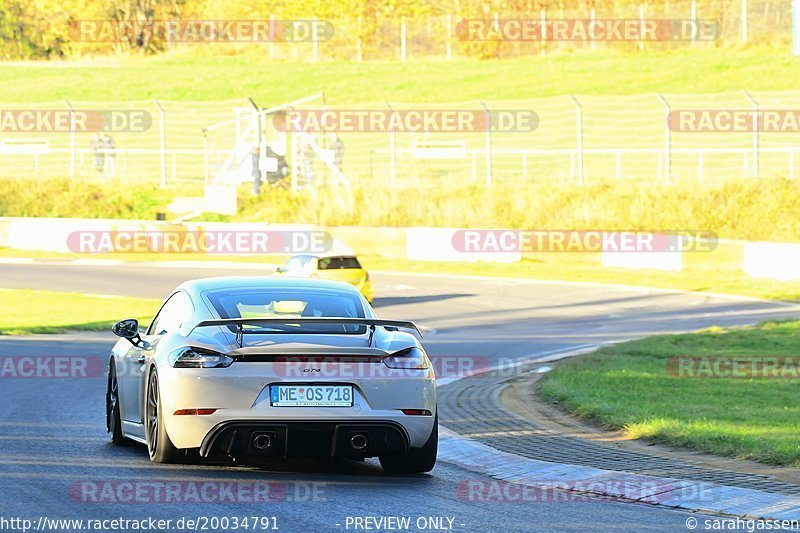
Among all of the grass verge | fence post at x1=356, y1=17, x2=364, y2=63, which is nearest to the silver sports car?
the grass verge

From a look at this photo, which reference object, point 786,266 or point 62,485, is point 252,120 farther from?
point 62,485

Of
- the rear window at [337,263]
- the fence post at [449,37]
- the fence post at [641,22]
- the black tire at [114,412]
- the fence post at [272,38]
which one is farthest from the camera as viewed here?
the fence post at [272,38]

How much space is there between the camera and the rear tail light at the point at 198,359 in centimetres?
878

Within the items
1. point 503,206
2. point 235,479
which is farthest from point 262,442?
point 503,206

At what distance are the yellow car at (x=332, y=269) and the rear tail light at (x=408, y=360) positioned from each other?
18.4 m

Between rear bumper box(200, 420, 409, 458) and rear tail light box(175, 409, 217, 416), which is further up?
rear tail light box(175, 409, 217, 416)

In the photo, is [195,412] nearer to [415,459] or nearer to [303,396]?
[303,396]

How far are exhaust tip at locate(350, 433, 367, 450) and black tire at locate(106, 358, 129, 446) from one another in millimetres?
2555

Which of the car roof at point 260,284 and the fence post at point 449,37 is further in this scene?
the fence post at point 449,37

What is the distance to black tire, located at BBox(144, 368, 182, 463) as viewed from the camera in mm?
9117

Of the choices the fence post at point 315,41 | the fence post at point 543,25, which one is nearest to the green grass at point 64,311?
the fence post at point 543,25

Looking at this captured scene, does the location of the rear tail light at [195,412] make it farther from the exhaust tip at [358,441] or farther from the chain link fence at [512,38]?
the chain link fence at [512,38]

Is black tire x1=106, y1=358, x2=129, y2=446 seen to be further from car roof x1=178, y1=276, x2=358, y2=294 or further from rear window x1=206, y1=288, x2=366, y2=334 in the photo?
rear window x1=206, y1=288, x2=366, y2=334

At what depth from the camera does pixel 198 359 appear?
8.86 meters
